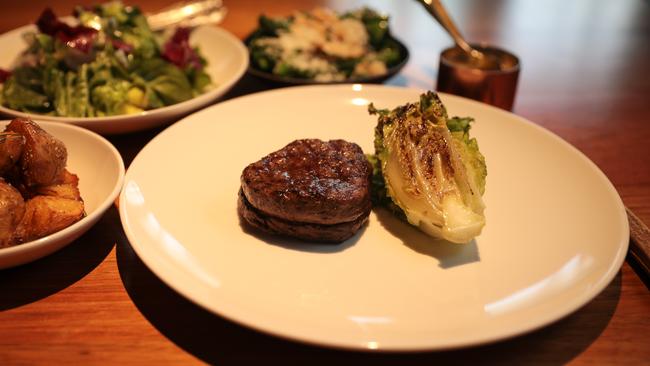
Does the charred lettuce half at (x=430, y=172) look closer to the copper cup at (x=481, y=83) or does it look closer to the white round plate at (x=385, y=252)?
the white round plate at (x=385, y=252)

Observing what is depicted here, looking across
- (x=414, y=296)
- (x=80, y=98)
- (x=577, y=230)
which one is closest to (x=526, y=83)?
(x=577, y=230)

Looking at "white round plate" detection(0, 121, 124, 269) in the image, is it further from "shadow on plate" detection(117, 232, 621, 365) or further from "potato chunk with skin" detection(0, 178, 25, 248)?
"shadow on plate" detection(117, 232, 621, 365)

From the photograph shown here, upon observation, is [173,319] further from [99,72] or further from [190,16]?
[190,16]

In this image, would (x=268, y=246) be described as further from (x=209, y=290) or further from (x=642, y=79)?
(x=642, y=79)

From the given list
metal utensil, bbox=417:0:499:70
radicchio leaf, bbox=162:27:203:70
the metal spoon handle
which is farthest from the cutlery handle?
radicchio leaf, bbox=162:27:203:70

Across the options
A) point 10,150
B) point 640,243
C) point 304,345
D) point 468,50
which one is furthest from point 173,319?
point 468,50

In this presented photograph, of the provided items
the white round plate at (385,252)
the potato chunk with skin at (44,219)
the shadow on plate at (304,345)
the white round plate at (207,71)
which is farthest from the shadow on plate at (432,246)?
the white round plate at (207,71)
